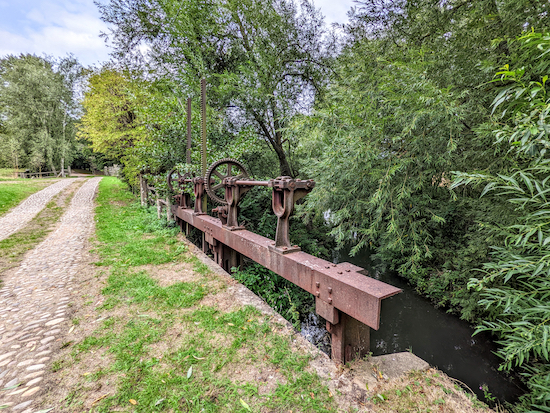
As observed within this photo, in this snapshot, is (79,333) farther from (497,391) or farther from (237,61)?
(237,61)

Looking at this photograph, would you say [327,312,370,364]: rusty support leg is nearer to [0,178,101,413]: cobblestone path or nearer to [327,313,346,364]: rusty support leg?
[327,313,346,364]: rusty support leg

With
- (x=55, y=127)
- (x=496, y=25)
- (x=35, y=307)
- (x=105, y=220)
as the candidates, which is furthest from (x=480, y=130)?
(x=55, y=127)

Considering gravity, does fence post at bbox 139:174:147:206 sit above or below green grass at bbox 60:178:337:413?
above

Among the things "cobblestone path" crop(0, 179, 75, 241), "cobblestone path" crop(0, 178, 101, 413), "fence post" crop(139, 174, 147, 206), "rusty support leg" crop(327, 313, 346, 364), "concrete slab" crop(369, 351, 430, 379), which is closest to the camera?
"cobblestone path" crop(0, 178, 101, 413)

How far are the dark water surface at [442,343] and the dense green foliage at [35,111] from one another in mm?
28131

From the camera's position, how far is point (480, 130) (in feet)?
8.55

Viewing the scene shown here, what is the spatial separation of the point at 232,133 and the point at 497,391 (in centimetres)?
700

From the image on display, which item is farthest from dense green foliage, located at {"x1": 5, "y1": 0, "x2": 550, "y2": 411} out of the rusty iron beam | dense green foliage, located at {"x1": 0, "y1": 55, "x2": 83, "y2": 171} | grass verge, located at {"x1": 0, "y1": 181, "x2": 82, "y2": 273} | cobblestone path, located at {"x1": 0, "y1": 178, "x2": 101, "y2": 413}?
dense green foliage, located at {"x1": 0, "y1": 55, "x2": 83, "y2": 171}

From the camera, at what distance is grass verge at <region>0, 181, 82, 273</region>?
14.6 ft

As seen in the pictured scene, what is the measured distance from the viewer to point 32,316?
2.68 meters

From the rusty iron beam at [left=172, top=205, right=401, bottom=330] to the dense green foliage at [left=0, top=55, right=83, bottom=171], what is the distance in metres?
26.9

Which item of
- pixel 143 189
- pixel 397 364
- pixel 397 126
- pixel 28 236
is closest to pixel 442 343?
pixel 397 364

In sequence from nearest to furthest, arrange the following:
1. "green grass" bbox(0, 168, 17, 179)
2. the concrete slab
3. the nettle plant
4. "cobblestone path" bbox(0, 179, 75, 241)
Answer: the nettle plant < the concrete slab < "cobblestone path" bbox(0, 179, 75, 241) < "green grass" bbox(0, 168, 17, 179)

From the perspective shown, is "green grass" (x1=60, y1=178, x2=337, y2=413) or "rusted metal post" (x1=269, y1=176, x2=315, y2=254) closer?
"green grass" (x1=60, y1=178, x2=337, y2=413)
